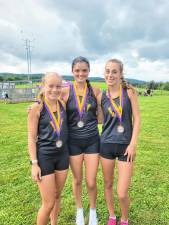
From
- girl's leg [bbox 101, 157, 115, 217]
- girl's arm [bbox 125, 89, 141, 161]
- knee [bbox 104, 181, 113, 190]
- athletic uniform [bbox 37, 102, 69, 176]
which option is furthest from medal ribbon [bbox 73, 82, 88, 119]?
knee [bbox 104, 181, 113, 190]

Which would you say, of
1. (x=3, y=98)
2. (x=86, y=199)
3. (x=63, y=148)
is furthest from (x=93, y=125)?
(x=3, y=98)

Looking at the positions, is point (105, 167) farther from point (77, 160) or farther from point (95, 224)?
point (95, 224)

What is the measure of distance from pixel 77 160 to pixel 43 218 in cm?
79

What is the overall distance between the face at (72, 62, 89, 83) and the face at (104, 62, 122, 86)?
244mm

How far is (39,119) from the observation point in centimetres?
356

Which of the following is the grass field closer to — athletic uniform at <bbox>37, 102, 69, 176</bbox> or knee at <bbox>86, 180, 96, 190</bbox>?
knee at <bbox>86, 180, 96, 190</bbox>

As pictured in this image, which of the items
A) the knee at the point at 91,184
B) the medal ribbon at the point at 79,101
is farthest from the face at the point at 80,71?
the knee at the point at 91,184

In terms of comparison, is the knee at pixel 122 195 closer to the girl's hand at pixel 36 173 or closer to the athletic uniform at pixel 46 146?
the athletic uniform at pixel 46 146

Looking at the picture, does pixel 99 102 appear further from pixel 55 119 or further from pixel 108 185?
pixel 108 185

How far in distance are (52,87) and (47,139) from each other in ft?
1.91

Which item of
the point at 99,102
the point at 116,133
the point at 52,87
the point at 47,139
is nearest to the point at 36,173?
the point at 47,139

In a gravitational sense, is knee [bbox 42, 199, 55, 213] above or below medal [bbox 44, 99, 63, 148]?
below

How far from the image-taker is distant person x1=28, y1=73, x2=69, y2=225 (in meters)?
3.53

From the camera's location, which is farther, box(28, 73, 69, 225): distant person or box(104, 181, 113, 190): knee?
box(104, 181, 113, 190): knee
